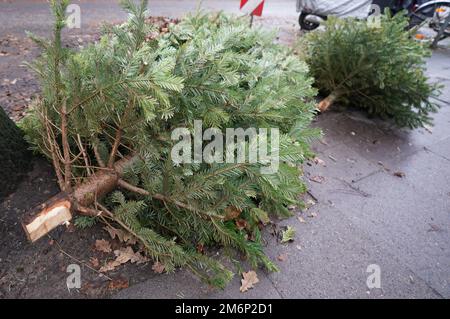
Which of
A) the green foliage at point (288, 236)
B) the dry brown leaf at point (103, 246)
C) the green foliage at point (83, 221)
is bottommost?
the green foliage at point (288, 236)

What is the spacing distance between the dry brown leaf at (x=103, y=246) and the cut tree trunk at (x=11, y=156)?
0.80 metres

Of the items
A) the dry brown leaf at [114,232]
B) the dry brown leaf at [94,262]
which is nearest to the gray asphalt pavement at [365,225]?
the dry brown leaf at [94,262]

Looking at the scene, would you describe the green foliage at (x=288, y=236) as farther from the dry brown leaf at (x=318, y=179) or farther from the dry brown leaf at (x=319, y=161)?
the dry brown leaf at (x=319, y=161)

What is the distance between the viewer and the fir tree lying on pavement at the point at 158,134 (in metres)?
1.73

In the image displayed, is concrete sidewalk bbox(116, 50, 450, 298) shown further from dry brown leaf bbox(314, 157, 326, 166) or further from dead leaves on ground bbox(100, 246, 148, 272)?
dead leaves on ground bbox(100, 246, 148, 272)

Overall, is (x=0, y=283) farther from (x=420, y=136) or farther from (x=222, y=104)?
(x=420, y=136)

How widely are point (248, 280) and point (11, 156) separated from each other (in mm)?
2061

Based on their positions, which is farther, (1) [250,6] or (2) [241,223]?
(1) [250,6]

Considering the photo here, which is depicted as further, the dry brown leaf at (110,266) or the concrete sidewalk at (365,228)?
the concrete sidewalk at (365,228)

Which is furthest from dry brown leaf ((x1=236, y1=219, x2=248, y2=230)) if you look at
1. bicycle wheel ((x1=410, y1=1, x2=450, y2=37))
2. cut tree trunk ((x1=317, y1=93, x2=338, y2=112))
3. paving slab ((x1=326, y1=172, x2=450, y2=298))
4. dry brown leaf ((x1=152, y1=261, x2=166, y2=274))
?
bicycle wheel ((x1=410, y1=1, x2=450, y2=37))

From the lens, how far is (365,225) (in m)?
3.06

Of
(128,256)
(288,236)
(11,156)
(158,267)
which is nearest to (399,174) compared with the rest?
(288,236)

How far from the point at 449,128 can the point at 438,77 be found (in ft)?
8.08

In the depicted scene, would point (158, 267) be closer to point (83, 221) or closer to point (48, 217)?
point (83, 221)
